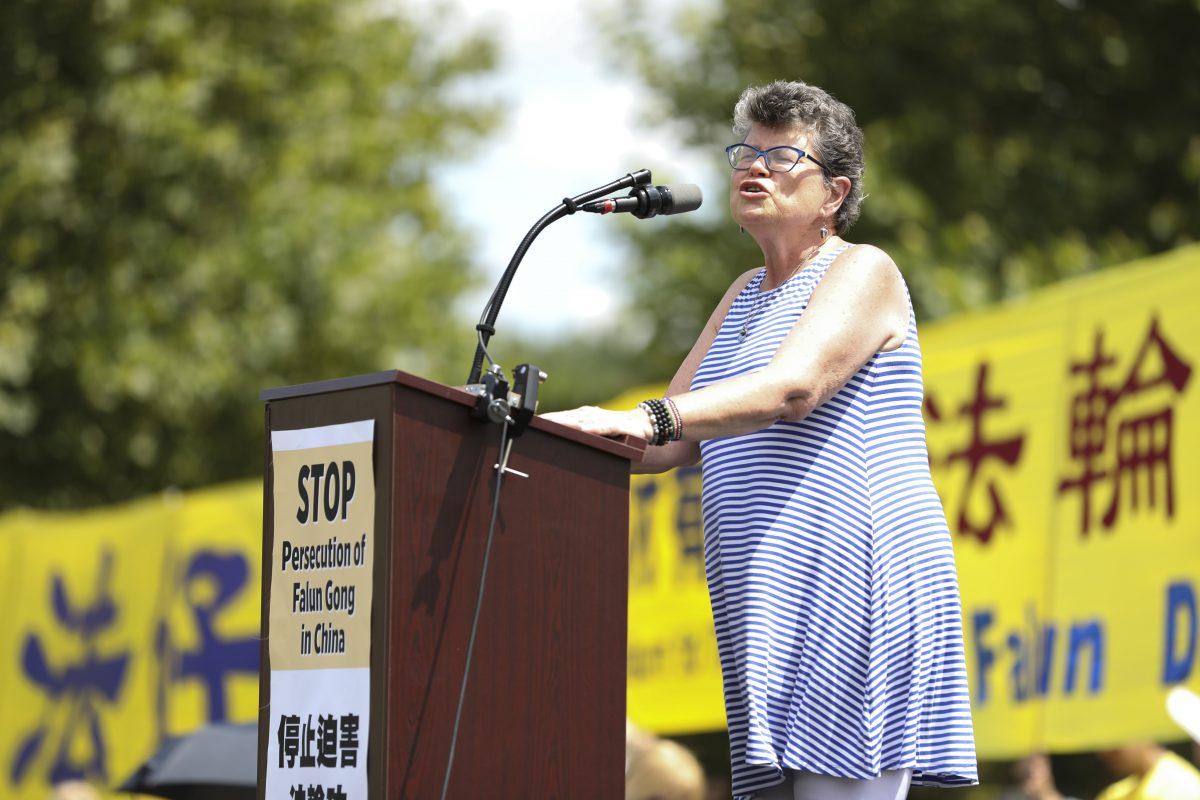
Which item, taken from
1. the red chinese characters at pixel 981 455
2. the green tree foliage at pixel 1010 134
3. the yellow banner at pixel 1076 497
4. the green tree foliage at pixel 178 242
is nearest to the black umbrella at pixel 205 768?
the yellow banner at pixel 1076 497

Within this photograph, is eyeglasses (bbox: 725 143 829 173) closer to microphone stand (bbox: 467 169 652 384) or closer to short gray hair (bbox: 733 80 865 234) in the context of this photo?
short gray hair (bbox: 733 80 865 234)

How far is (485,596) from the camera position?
2299 mm

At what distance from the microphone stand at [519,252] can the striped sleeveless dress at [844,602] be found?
1.22ft

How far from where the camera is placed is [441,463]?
2.25 meters

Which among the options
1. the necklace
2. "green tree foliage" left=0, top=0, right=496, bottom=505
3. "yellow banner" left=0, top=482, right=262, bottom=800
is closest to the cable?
the necklace

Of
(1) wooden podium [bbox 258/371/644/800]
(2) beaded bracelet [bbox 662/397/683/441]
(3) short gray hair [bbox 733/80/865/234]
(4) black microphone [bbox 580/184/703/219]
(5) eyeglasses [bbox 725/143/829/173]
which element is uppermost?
(3) short gray hair [bbox 733/80/865/234]

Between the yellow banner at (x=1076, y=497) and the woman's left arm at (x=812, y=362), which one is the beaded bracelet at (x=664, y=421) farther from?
the yellow banner at (x=1076, y=497)

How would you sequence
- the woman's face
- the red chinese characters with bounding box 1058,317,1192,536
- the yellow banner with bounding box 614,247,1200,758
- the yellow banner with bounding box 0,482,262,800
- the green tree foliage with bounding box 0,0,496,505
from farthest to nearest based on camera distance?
the green tree foliage with bounding box 0,0,496,505 → the yellow banner with bounding box 0,482,262,800 → the red chinese characters with bounding box 1058,317,1192,536 → the yellow banner with bounding box 614,247,1200,758 → the woman's face

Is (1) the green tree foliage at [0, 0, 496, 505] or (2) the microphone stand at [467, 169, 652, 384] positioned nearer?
(2) the microphone stand at [467, 169, 652, 384]

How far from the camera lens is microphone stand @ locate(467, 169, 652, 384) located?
2469 mm

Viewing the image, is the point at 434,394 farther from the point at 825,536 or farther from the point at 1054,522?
the point at 1054,522

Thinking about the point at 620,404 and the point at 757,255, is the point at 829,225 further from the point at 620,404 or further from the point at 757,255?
the point at 757,255

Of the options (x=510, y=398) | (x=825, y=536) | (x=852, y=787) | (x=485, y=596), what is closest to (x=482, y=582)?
(x=485, y=596)

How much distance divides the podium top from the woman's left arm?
24mm
